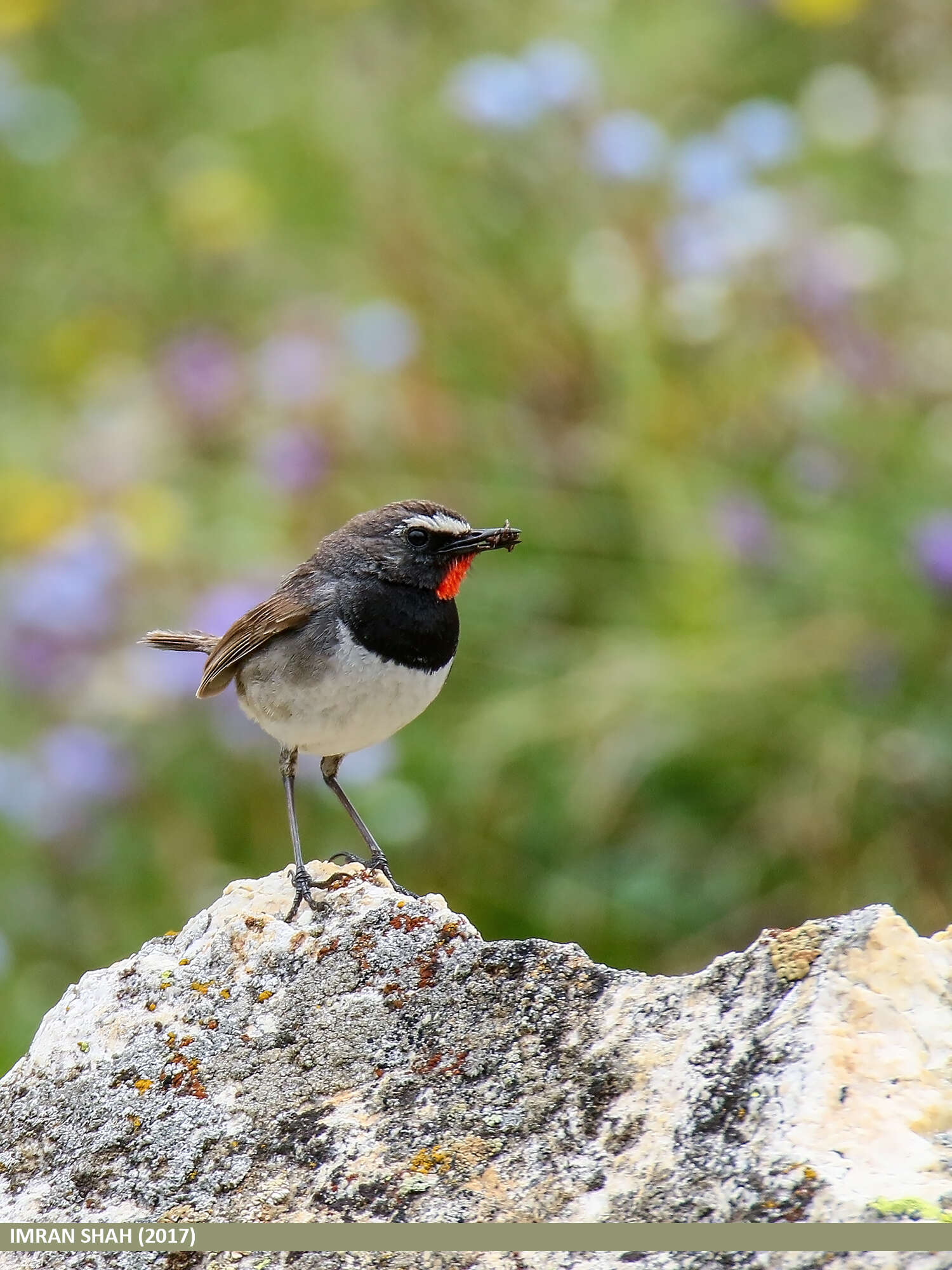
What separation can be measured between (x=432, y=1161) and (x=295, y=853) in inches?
53.4

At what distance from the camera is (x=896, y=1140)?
2.26 metres

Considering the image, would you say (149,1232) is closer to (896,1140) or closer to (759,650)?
(896,1140)

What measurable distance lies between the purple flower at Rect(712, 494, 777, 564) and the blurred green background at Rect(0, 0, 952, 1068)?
0.06 feet

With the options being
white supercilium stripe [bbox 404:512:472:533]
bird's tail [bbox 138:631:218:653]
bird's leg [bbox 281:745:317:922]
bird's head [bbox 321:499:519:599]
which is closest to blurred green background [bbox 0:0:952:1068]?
bird's tail [bbox 138:631:218:653]

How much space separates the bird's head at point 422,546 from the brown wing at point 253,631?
0.72 ft

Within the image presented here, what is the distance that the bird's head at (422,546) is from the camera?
3910 mm

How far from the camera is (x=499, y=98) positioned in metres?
7.06

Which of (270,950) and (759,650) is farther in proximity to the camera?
(759,650)

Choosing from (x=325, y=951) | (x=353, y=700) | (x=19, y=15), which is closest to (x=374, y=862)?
(x=353, y=700)

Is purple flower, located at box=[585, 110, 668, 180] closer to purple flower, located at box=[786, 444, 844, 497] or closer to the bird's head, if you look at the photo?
purple flower, located at box=[786, 444, 844, 497]

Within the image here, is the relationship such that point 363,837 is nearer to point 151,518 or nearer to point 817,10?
point 151,518

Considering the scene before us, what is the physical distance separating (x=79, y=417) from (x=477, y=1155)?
6.44 m

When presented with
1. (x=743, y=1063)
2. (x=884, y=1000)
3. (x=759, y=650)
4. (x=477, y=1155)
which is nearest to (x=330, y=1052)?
(x=477, y=1155)

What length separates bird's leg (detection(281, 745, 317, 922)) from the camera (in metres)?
3.26
